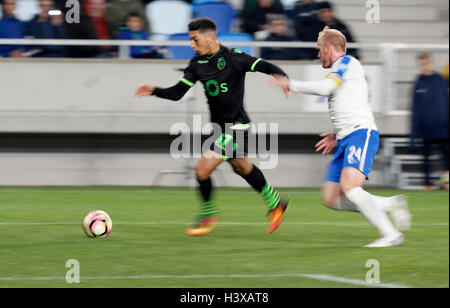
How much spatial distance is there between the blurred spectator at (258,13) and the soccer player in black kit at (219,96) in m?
6.44

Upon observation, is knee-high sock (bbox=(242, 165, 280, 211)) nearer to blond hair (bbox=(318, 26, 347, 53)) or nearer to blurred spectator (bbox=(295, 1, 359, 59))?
blond hair (bbox=(318, 26, 347, 53))

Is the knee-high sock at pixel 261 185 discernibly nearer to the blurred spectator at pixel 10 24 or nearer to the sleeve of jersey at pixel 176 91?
the sleeve of jersey at pixel 176 91

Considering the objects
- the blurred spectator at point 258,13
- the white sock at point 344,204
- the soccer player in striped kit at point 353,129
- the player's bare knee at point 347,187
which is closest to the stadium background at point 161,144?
the blurred spectator at point 258,13

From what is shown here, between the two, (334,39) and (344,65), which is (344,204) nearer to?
(344,65)

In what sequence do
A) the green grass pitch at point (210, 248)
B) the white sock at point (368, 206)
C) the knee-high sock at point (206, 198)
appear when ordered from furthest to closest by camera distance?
the knee-high sock at point (206, 198)
the white sock at point (368, 206)
the green grass pitch at point (210, 248)

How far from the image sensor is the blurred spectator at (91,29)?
15344 mm

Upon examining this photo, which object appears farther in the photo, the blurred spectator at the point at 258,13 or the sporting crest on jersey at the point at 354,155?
the blurred spectator at the point at 258,13

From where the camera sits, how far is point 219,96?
9.25 metres

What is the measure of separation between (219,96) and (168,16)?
7.13 meters

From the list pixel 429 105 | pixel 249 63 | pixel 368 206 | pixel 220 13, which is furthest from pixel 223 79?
pixel 220 13

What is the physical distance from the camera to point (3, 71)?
15.6 metres

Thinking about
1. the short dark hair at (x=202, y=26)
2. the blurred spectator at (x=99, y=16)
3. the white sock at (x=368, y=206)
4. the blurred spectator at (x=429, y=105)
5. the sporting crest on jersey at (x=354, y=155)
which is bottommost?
the white sock at (x=368, y=206)

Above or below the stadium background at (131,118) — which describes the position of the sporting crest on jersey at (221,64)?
below
